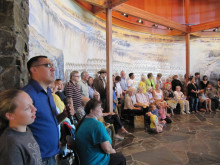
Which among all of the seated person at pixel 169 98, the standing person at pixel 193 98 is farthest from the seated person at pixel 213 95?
the seated person at pixel 169 98

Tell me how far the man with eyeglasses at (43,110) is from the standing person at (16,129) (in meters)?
0.26

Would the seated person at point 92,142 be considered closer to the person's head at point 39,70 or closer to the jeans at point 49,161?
the jeans at point 49,161

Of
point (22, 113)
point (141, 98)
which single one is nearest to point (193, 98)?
point (141, 98)

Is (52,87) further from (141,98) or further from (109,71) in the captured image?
(141,98)

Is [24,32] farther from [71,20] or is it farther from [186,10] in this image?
[186,10]

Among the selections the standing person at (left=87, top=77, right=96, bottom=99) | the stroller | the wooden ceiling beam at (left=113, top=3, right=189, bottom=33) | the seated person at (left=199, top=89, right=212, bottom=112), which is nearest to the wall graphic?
the standing person at (left=87, top=77, right=96, bottom=99)

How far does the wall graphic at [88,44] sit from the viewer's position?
3.69 meters

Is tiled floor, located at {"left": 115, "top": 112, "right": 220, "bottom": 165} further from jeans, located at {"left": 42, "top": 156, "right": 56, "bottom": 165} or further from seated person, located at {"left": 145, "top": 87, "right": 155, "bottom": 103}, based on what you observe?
jeans, located at {"left": 42, "top": 156, "right": 56, "bottom": 165}

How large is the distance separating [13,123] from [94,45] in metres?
5.56

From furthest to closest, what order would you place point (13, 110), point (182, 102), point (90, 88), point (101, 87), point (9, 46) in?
1. point (182, 102)
2. point (101, 87)
3. point (90, 88)
4. point (9, 46)
5. point (13, 110)

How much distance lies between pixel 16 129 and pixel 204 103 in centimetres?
826

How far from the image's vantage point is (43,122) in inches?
53.9

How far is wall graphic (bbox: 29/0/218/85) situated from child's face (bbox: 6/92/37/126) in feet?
7.72

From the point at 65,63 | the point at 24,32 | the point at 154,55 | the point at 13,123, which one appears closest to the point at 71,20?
the point at 65,63
